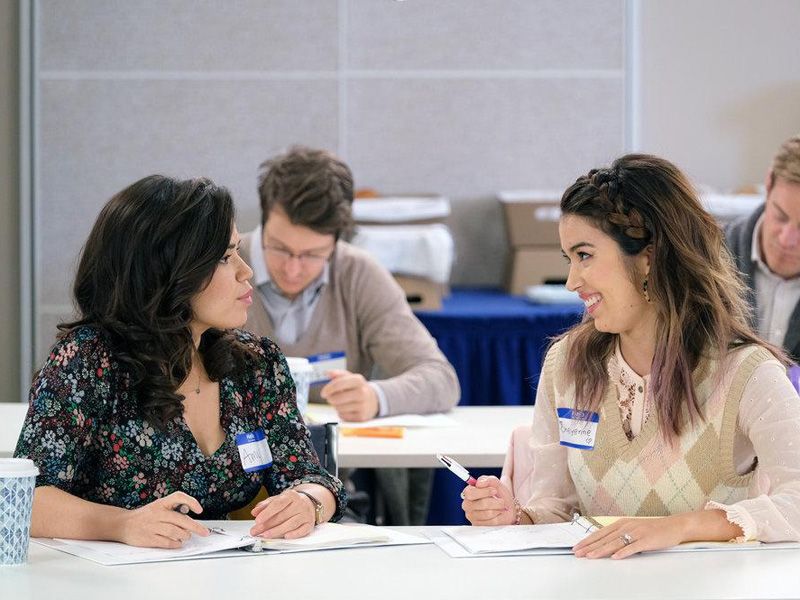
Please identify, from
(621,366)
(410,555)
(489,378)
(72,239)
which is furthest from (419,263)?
(410,555)

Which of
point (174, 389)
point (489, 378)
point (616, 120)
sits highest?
point (616, 120)

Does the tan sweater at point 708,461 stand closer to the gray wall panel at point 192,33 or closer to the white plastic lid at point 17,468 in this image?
the white plastic lid at point 17,468

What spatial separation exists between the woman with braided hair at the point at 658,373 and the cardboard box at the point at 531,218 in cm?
271

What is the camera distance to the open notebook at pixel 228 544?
1.69m

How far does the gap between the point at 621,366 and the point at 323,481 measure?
1.87ft

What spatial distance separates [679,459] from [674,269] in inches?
12.7

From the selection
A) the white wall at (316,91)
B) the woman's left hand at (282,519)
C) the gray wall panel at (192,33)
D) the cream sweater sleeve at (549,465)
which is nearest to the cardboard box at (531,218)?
the white wall at (316,91)

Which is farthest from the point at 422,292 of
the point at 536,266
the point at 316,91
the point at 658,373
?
the point at 658,373

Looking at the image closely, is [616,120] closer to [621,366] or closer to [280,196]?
[280,196]

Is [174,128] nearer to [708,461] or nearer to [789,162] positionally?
[789,162]

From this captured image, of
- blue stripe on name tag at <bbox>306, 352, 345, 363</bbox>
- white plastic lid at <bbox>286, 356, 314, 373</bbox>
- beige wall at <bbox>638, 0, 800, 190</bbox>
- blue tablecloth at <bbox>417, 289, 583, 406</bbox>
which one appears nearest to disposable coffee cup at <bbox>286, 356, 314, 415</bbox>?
white plastic lid at <bbox>286, 356, 314, 373</bbox>

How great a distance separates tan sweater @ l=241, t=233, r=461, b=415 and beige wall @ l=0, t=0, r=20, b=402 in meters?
1.92

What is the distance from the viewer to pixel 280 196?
10.6ft

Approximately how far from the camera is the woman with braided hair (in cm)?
195
